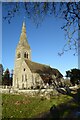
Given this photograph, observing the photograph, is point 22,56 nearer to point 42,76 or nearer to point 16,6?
point 42,76

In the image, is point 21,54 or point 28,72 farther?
point 21,54

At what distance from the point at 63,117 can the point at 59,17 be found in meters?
3.20

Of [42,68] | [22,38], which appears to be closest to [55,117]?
[42,68]

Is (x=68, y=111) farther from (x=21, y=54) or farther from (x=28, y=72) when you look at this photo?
(x=21, y=54)

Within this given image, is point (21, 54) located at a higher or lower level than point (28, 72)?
higher

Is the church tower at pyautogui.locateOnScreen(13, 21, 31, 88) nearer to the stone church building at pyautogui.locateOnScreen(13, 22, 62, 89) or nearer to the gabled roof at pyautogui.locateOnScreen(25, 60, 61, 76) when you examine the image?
the stone church building at pyautogui.locateOnScreen(13, 22, 62, 89)

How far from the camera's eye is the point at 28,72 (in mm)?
57906

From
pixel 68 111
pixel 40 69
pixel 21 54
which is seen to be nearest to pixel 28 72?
pixel 40 69

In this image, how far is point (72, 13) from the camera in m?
4.55

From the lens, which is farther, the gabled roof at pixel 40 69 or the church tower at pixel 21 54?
the church tower at pixel 21 54

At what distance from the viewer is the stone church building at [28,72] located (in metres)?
54.4

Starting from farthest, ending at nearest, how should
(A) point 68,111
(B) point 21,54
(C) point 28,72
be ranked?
(B) point 21,54 → (C) point 28,72 → (A) point 68,111

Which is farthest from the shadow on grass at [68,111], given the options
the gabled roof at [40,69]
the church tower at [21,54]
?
the church tower at [21,54]

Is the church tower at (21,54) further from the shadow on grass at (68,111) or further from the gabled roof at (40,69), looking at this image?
the shadow on grass at (68,111)
